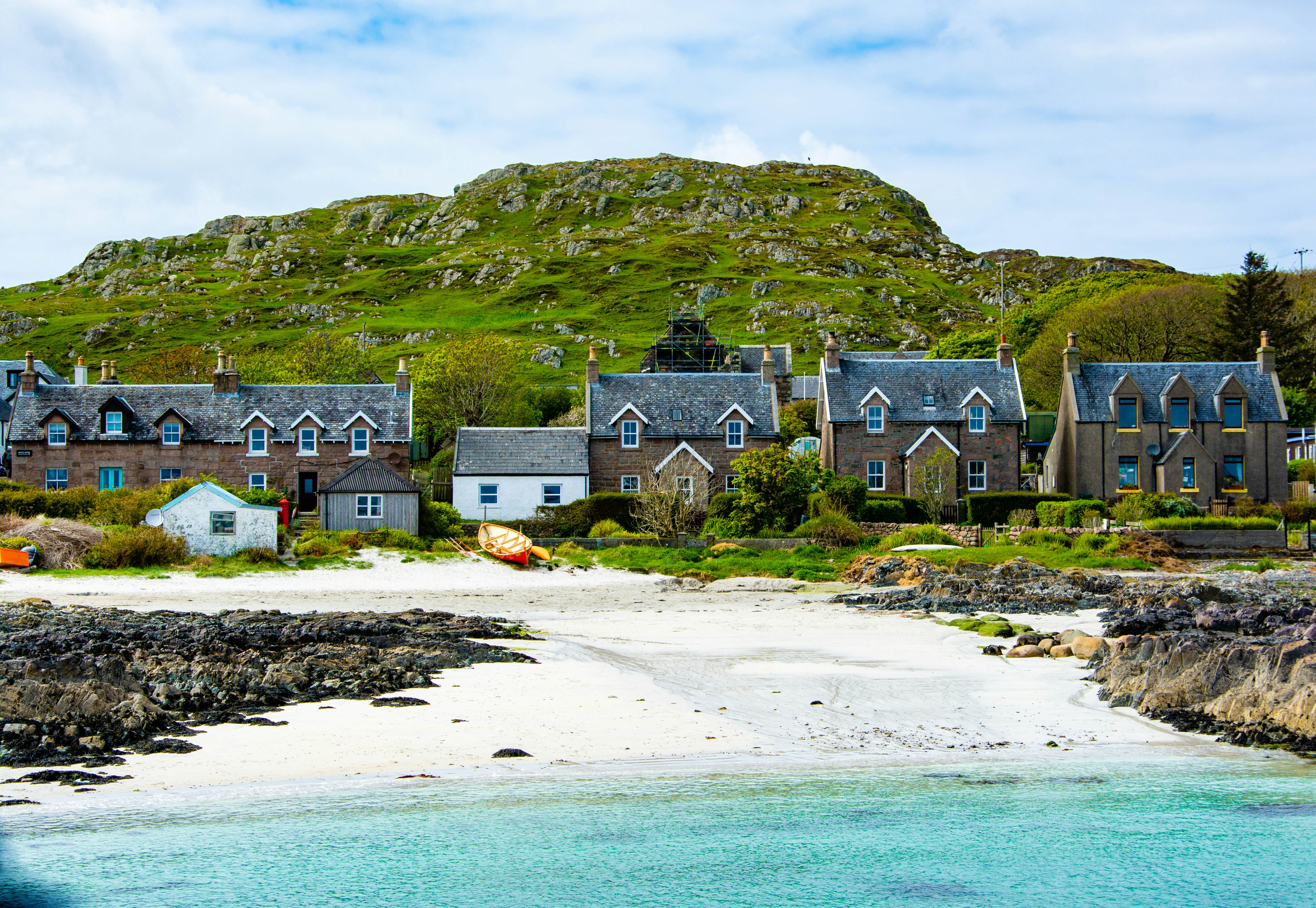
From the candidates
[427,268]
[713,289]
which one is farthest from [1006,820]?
[427,268]

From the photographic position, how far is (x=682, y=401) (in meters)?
57.1

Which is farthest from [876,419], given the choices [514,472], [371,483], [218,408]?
[218,408]

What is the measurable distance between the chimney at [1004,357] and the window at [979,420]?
12.3ft

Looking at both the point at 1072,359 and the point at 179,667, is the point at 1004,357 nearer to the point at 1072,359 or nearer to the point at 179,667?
the point at 1072,359

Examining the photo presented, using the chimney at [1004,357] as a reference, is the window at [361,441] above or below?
below

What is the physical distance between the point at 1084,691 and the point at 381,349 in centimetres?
12127

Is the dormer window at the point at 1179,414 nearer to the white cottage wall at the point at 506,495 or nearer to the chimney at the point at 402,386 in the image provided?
the white cottage wall at the point at 506,495

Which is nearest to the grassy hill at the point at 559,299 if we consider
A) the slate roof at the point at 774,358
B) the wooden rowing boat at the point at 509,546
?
the slate roof at the point at 774,358

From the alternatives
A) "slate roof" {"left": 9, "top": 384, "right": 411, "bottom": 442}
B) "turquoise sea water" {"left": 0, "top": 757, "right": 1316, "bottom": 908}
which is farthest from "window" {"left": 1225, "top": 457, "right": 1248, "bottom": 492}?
"turquoise sea water" {"left": 0, "top": 757, "right": 1316, "bottom": 908}

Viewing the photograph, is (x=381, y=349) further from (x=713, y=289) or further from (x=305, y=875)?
(x=305, y=875)

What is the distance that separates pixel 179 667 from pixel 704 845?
10.1 m

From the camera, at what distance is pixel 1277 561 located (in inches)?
1585

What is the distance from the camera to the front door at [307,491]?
183 ft

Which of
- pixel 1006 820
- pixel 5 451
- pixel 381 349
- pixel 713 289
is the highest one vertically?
pixel 713 289
